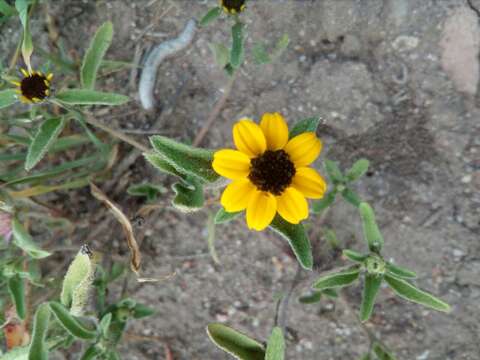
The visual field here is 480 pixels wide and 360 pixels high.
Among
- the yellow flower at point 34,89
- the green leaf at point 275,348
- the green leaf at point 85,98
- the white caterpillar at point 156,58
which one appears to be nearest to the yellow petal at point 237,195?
the green leaf at point 275,348

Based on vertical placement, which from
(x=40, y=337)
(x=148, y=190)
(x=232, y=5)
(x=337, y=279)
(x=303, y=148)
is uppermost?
(x=232, y=5)

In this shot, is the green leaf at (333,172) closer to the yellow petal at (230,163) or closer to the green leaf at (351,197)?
the green leaf at (351,197)

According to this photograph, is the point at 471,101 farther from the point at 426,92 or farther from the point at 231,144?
the point at 231,144

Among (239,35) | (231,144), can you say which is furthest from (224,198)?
(231,144)

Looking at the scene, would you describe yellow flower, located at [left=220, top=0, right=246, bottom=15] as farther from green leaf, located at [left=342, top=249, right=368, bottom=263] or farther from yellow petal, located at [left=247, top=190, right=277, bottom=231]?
green leaf, located at [left=342, top=249, right=368, bottom=263]

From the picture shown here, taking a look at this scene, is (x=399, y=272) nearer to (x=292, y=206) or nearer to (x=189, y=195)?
(x=292, y=206)

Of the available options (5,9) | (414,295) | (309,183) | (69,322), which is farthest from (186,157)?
(5,9)
